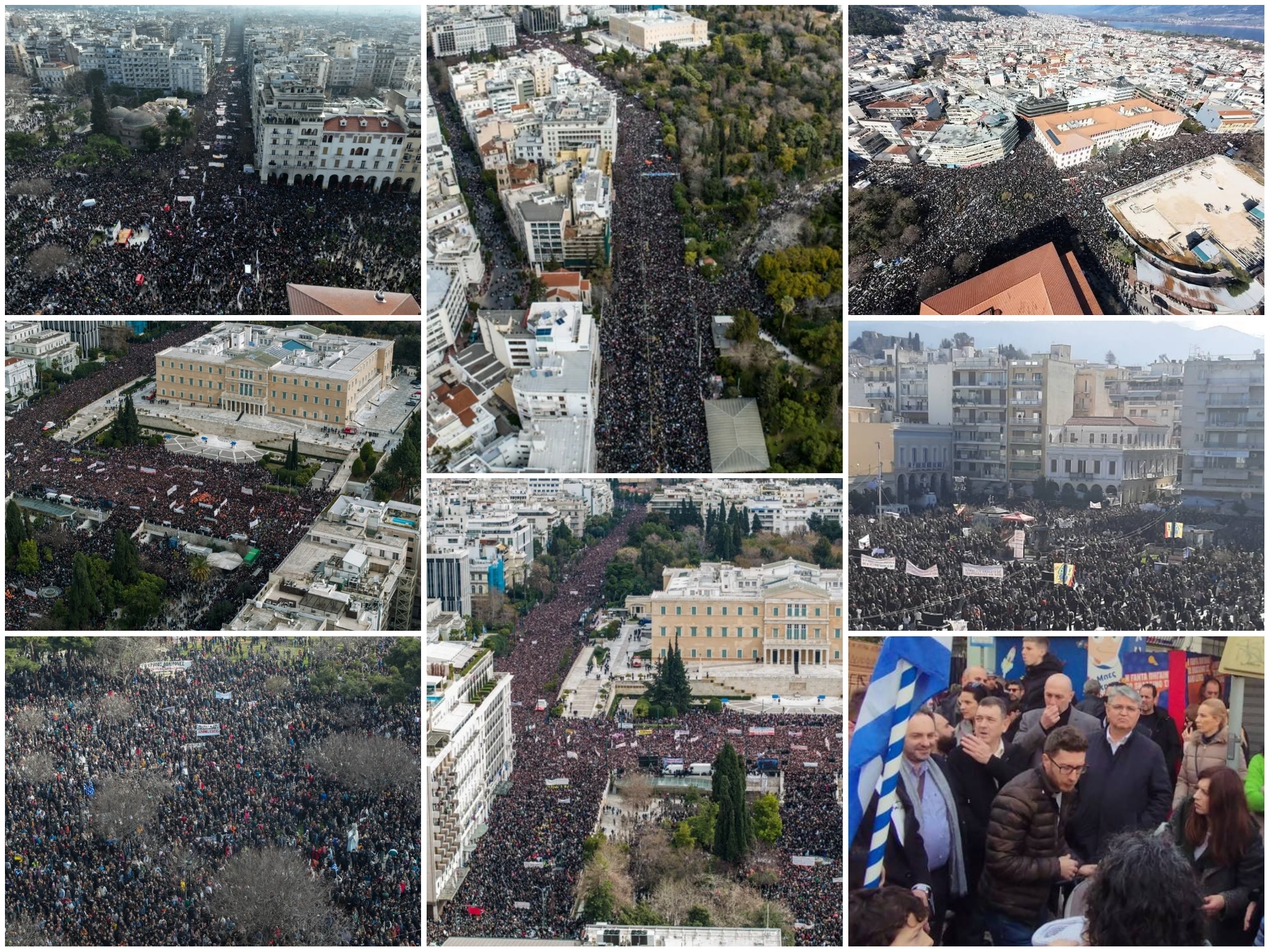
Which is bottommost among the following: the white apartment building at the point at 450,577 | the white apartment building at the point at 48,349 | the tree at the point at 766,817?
the tree at the point at 766,817

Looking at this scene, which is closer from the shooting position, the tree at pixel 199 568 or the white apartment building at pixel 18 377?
the tree at pixel 199 568

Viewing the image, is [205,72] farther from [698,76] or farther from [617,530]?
[698,76]

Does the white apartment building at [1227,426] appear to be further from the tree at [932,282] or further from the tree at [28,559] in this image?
the tree at [28,559]

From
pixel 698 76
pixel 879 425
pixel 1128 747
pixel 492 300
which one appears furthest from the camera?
pixel 698 76

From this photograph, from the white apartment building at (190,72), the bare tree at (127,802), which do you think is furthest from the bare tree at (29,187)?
the bare tree at (127,802)

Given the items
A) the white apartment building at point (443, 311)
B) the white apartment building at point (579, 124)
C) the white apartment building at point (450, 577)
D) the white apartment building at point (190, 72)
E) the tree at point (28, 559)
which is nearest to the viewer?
the tree at point (28, 559)

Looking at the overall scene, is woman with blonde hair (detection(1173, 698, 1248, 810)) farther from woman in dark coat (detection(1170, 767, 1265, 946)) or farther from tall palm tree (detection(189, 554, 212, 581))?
tall palm tree (detection(189, 554, 212, 581))

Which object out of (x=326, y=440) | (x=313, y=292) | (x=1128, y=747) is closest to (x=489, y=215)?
(x=313, y=292)

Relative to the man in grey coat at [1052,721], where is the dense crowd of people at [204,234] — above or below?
above
